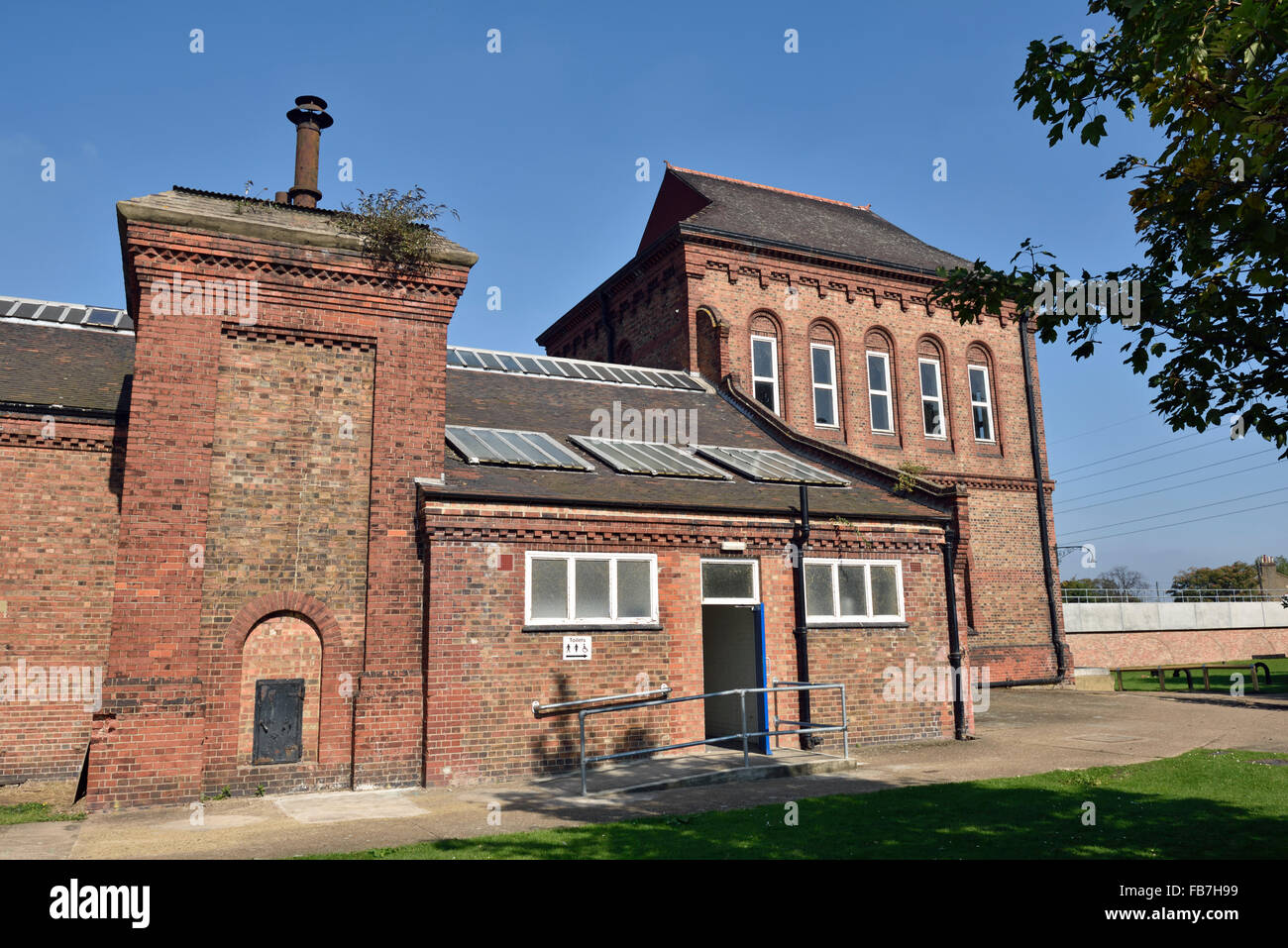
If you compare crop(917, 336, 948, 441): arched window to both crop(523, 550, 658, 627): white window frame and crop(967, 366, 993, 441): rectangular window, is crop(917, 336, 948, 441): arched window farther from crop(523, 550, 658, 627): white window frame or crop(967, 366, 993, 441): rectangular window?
crop(523, 550, 658, 627): white window frame

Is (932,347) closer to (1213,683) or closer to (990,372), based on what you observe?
(990,372)

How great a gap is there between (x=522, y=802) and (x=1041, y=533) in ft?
69.4

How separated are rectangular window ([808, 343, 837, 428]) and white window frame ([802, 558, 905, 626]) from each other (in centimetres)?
969

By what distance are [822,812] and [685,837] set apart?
6.03 feet

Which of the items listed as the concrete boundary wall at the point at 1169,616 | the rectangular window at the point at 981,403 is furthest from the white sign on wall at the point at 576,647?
the concrete boundary wall at the point at 1169,616

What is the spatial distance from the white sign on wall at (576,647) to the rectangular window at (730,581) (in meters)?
2.27

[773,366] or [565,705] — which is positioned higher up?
[773,366]

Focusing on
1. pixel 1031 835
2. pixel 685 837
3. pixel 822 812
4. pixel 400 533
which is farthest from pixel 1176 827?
pixel 400 533

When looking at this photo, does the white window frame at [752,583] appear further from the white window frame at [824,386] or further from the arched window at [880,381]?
the arched window at [880,381]

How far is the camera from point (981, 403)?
27.2 m

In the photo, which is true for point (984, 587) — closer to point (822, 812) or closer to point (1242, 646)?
point (822, 812)

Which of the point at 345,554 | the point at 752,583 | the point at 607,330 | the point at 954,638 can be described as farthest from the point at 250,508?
the point at 607,330

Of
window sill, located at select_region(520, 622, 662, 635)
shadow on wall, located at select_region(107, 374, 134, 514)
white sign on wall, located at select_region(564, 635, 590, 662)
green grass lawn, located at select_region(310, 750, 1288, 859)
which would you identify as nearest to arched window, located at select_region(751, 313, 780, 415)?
window sill, located at select_region(520, 622, 662, 635)

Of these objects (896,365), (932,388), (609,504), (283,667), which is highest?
(896,365)
